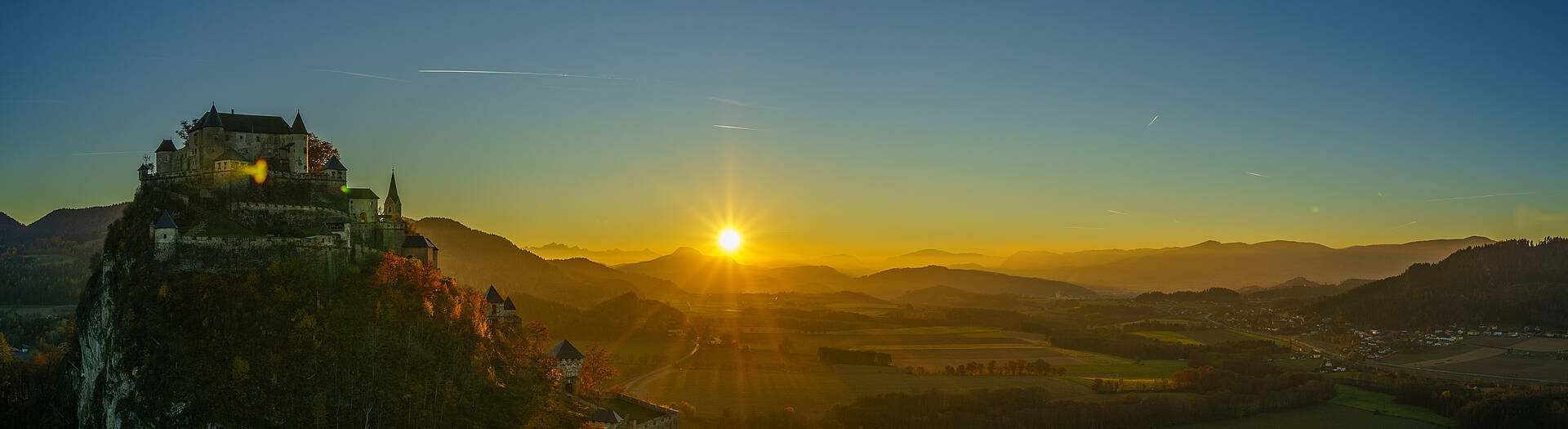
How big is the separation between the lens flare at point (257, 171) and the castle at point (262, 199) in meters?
0.05

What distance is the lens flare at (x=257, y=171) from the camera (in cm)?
4653

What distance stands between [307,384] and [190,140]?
765 inches

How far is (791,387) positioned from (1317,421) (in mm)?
52483

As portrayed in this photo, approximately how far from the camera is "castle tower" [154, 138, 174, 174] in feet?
157

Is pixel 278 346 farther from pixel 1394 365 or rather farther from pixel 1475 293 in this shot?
pixel 1475 293

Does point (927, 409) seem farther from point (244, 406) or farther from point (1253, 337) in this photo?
point (1253, 337)

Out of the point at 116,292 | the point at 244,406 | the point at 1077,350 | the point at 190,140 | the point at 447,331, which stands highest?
the point at 190,140

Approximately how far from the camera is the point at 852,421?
7644 centimetres

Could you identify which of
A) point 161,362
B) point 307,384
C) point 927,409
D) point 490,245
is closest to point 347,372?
point 307,384

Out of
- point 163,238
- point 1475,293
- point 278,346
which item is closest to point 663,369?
point 278,346

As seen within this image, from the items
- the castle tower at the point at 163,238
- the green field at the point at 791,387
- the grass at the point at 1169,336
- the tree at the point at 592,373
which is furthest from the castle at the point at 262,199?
the grass at the point at 1169,336

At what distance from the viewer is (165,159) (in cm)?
4788

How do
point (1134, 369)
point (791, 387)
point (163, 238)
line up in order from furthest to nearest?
point (1134, 369), point (791, 387), point (163, 238)

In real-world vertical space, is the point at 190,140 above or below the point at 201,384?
above
